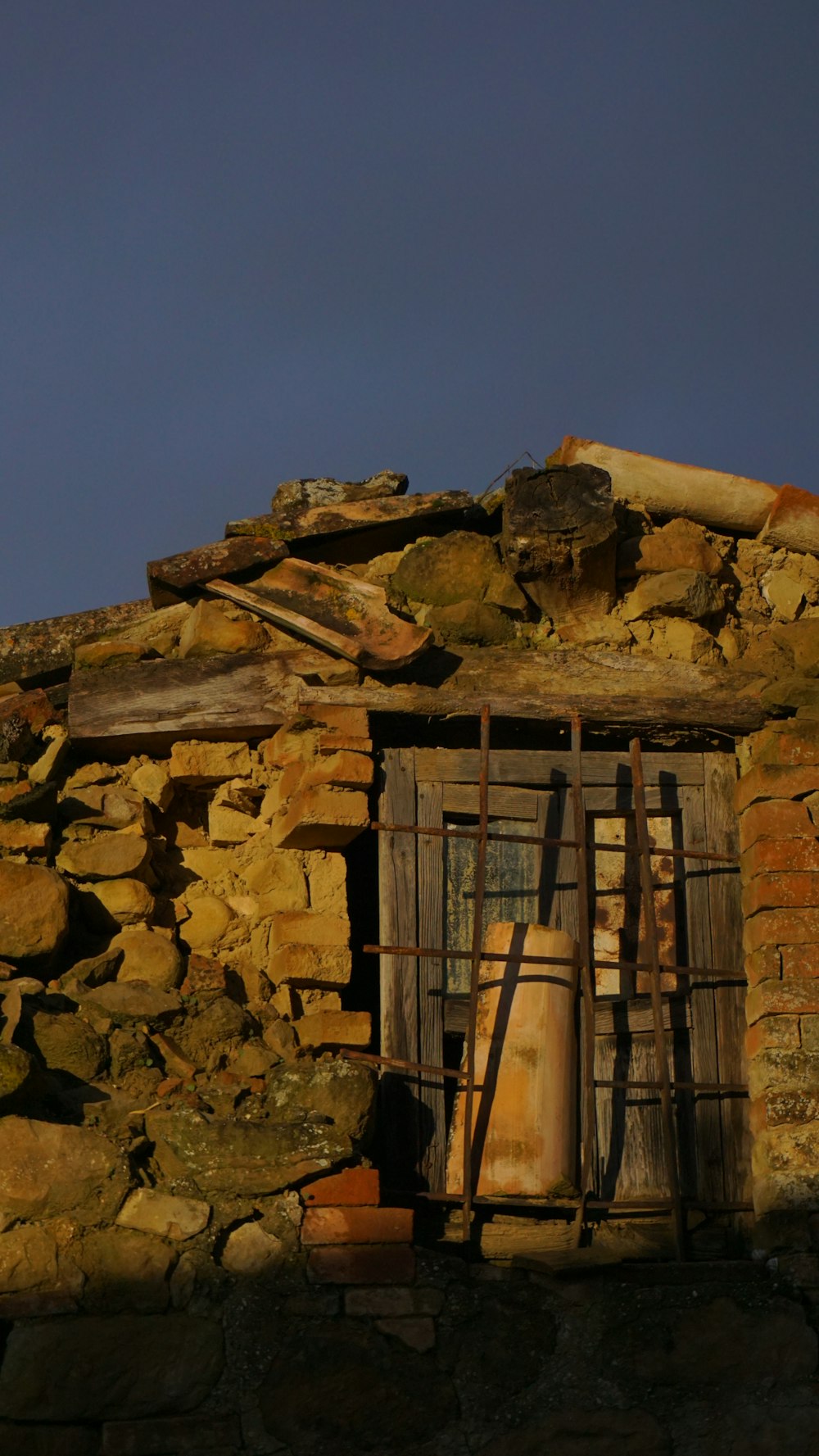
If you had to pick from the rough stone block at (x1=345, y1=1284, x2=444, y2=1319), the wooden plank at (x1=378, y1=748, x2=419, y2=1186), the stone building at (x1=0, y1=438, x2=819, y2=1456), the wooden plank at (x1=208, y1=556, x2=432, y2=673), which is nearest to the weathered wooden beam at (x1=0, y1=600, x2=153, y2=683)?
the stone building at (x1=0, y1=438, x2=819, y2=1456)

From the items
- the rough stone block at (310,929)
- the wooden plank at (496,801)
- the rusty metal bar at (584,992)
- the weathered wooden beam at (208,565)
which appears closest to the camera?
the rusty metal bar at (584,992)

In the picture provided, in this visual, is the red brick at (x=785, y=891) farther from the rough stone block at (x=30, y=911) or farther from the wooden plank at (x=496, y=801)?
the rough stone block at (x=30, y=911)

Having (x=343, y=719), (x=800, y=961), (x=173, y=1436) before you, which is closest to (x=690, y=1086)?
(x=800, y=961)

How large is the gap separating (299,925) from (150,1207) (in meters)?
1.10

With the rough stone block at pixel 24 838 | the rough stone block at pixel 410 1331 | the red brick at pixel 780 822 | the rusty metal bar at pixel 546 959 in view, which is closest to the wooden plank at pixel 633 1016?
the rusty metal bar at pixel 546 959

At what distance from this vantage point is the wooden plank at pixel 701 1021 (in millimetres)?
5137

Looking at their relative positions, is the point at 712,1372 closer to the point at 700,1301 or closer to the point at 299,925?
the point at 700,1301

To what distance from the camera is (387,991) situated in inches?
204

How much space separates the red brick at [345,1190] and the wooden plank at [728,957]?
1275 mm

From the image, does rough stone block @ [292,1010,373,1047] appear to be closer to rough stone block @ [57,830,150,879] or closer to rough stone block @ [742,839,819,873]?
rough stone block @ [57,830,150,879]

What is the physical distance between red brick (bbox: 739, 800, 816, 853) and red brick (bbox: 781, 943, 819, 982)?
372 mm

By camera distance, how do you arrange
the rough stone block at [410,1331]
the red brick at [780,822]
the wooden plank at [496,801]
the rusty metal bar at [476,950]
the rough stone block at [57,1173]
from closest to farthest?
the rough stone block at [57,1173] → the rough stone block at [410,1331] → the rusty metal bar at [476,950] → the red brick at [780,822] → the wooden plank at [496,801]

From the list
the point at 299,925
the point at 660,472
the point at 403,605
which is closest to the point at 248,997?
the point at 299,925

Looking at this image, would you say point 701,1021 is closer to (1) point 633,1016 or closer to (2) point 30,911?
(1) point 633,1016
